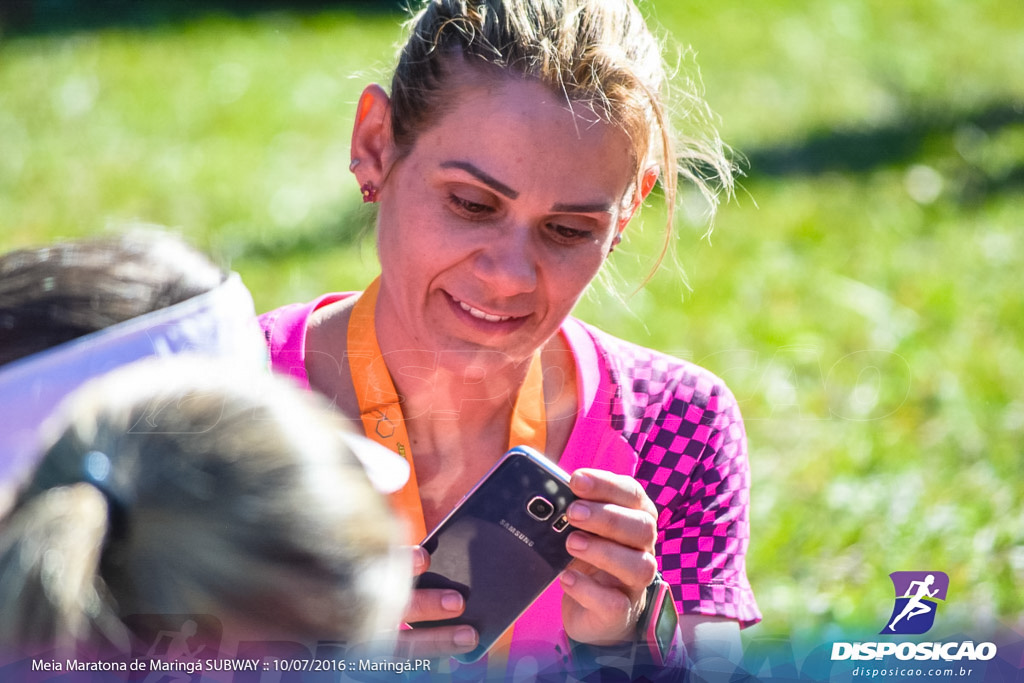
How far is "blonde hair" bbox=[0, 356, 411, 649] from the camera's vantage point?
2.20 feet

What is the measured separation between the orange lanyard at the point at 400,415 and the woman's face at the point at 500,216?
5 centimetres

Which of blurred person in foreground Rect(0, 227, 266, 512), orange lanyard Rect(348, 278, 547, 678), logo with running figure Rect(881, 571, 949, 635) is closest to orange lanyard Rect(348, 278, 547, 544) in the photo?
orange lanyard Rect(348, 278, 547, 678)

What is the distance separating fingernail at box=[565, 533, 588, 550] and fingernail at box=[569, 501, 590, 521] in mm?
21

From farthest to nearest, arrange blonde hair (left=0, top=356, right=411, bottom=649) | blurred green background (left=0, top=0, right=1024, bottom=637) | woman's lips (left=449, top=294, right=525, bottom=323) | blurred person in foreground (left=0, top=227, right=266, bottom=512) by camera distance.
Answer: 1. blurred green background (left=0, top=0, right=1024, bottom=637)
2. woman's lips (left=449, top=294, right=525, bottom=323)
3. blurred person in foreground (left=0, top=227, right=266, bottom=512)
4. blonde hair (left=0, top=356, right=411, bottom=649)

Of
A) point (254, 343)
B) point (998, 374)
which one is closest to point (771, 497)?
point (998, 374)

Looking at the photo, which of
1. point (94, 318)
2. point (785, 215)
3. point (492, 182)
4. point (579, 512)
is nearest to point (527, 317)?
point (492, 182)

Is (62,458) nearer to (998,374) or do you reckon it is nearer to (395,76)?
(395,76)

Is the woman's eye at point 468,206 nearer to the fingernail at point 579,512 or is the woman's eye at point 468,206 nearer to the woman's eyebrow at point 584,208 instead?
the woman's eyebrow at point 584,208

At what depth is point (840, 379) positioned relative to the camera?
1378 millimetres

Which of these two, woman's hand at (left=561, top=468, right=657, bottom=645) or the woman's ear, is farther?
the woman's ear

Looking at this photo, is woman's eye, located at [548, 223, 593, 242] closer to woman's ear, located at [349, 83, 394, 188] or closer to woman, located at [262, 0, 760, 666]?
woman, located at [262, 0, 760, 666]

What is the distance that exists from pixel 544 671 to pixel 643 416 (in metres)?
0.31

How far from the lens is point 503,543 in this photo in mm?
1033

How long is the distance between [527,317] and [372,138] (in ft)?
0.94
